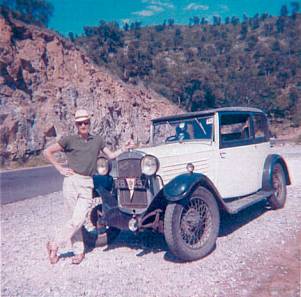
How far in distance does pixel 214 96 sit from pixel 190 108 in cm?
312

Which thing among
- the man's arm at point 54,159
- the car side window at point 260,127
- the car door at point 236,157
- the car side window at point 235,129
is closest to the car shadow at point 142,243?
the car door at point 236,157

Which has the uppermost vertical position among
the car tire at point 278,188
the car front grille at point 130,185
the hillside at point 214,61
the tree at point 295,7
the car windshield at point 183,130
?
the tree at point 295,7

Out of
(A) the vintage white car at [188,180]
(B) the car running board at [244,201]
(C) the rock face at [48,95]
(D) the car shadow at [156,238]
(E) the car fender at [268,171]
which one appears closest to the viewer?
(A) the vintage white car at [188,180]

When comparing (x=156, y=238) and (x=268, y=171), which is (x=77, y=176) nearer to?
(x=156, y=238)

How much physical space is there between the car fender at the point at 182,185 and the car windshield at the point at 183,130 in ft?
3.82

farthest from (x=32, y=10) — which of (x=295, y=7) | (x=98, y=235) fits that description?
(x=295, y=7)

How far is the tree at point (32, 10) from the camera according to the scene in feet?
88.4

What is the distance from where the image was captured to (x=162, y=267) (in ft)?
15.3

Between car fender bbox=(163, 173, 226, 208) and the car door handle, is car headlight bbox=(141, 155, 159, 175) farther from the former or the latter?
the car door handle

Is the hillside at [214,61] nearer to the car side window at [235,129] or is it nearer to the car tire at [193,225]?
the car side window at [235,129]

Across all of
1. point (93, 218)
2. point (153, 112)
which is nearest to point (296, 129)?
point (153, 112)

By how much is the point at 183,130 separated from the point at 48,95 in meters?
18.5

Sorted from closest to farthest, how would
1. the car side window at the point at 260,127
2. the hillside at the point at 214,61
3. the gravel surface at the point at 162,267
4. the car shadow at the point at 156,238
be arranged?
the gravel surface at the point at 162,267 < the car shadow at the point at 156,238 < the car side window at the point at 260,127 < the hillside at the point at 214,61

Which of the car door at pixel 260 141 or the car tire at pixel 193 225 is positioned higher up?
the car door at pixel 260 141
